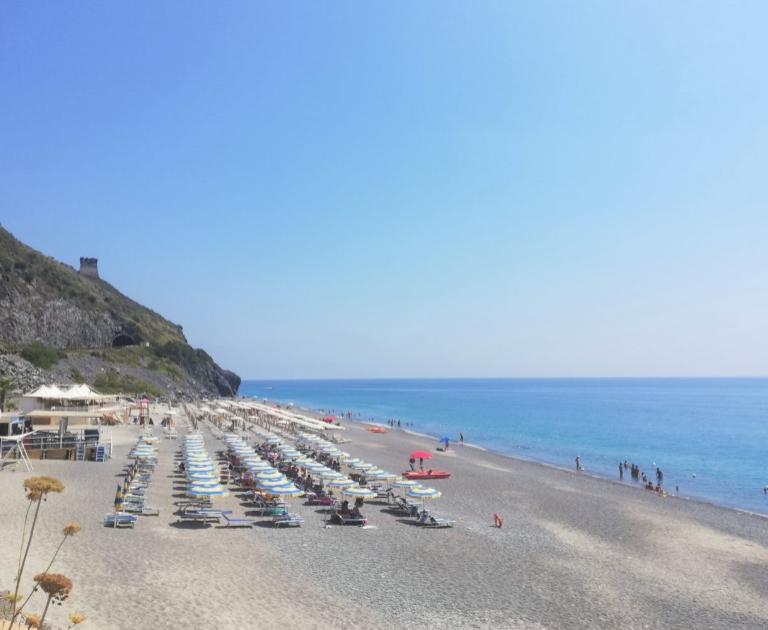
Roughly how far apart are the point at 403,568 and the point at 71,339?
86384mm

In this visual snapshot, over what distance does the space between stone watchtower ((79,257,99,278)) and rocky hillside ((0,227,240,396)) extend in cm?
2053

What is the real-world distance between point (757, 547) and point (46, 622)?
21679mm

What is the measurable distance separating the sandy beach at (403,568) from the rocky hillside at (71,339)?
45853mm

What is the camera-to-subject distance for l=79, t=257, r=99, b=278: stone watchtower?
135 m

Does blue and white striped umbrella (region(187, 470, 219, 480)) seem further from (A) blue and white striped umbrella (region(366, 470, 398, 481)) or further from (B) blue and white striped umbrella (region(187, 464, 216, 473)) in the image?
(A) blue and white striped umbrella (region(366, 470, 398, 481))

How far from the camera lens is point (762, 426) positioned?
82062mm

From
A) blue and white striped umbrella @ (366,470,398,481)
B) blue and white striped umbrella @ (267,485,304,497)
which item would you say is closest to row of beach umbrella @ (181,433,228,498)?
blue and white striped umbrella @ (267,485,304,497)

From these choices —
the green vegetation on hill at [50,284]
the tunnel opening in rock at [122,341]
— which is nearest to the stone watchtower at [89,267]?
the green vegetation on hill at [50,284]

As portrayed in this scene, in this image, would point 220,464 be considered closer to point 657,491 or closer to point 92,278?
point 657,491

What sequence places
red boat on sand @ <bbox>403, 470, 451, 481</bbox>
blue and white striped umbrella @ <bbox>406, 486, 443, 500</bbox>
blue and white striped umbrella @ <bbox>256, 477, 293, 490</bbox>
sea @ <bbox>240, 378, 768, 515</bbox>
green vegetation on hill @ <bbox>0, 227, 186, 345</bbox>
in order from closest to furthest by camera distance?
1. blue and white striped umbrella @ <bbox>256, 477, 293, 490</bbox>
2. blue and white striped umbrella @ <bbox>406, 486, 443, 500</bbox>
3. red boat on sand @ <bbox>403, 470, 451, 481</bbox>
4. sea @ <bbox>240, 378, 768, 515</bbox>
5. green vegetation on hill @ <bbox>0, 227, 186, 345</bbox>

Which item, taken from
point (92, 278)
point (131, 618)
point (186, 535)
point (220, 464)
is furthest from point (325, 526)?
point (92, 278)

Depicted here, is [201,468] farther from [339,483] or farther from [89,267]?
[89,267]

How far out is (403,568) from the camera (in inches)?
624

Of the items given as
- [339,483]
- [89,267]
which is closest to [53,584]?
[339,483]
